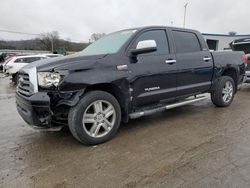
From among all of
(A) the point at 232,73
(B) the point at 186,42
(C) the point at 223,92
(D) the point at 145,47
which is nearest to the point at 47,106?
(D) the point at 145,47

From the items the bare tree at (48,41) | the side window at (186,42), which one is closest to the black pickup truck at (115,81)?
the side window at (186,42)

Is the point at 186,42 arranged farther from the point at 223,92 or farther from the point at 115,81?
the point at 115,81

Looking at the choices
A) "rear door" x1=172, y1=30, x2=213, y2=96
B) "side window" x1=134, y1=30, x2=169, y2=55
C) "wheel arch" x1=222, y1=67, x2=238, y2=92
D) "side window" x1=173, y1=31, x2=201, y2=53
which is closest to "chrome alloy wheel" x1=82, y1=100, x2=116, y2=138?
"side window" x1=134, y1=30, x2=169, y2=55

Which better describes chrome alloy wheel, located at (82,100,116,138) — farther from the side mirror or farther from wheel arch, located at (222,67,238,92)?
wheel arch, located at (222,67,238,92)

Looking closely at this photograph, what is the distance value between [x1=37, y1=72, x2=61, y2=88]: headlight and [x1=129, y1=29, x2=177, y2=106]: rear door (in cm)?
121

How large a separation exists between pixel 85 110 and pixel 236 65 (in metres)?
4.30

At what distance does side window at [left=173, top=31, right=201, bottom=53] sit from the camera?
4447 millimetres

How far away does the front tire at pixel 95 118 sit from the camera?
3.14 m

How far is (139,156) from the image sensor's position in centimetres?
300

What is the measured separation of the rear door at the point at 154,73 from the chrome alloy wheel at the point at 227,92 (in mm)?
1882

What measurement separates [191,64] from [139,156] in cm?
244

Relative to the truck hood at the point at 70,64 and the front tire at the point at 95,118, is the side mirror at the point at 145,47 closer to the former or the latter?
the truck hood at the point at 70,64

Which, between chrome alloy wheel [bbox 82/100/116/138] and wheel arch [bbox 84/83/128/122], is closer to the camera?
chrome alloy wheel [bbox 82/100/116/138]

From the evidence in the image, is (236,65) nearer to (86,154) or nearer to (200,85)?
(200,85)
